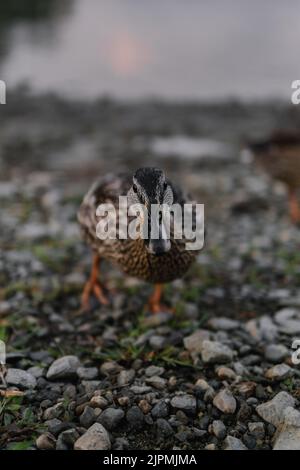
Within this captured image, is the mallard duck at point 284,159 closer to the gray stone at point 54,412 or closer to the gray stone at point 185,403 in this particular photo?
the gray stone at point 185,403

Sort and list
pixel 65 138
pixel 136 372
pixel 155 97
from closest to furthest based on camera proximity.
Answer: pixel 136 372 → pixel 65 138 → pixel 155 97

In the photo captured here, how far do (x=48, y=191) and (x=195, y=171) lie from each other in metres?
2.76

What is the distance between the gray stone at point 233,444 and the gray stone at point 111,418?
2.15 feet

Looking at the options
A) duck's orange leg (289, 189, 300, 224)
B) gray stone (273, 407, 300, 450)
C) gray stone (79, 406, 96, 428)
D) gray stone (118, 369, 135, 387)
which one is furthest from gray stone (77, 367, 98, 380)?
duck's orange leg (289, 189, 300, 224)

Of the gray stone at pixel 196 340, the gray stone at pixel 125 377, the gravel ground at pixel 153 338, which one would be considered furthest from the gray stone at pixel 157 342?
the gray stone at pixel 125 377

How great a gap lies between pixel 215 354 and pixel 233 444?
0.88 metres

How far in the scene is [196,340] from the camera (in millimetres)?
4117

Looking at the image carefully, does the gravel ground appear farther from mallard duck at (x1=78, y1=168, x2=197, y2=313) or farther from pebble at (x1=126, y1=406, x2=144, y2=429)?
mallard duck at (x1=78, y1=168, x2=197, y2=313)

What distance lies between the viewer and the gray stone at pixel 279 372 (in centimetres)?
371

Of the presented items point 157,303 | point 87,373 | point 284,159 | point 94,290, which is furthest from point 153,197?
point 284,159

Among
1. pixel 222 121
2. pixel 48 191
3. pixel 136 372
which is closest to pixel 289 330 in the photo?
pixel 136 372
